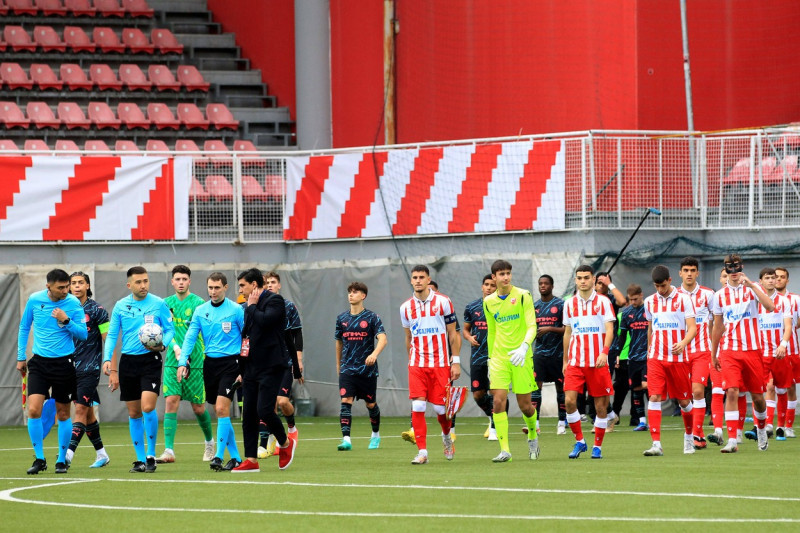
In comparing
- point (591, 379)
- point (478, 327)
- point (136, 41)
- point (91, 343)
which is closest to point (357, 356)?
point (478, 327)

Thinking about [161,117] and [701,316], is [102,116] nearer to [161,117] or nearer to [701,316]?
[161,117]

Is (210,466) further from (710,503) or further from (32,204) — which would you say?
(32,204)

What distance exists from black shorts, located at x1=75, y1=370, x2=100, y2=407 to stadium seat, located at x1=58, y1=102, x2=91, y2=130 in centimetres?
1498

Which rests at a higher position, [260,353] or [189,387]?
[260,353]

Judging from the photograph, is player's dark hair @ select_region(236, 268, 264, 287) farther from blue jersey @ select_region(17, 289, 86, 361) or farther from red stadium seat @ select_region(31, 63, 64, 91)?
red stadium seat @ select_region(31, 63, 64, 91)

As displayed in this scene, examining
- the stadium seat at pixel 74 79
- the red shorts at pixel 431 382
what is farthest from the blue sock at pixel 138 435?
the stadium seat at pixel 74 79

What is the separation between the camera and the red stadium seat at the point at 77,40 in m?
31.2

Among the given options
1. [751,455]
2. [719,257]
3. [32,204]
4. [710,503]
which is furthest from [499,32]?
[710,503]

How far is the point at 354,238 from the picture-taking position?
24.6 metres

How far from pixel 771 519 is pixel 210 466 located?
257 inches

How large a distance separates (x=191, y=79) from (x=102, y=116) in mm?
3137

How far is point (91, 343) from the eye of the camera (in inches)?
591

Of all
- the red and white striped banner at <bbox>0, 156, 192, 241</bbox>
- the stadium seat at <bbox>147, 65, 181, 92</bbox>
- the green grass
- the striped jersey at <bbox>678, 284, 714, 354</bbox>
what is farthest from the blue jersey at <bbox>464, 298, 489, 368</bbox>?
the stadium seat at <bbox>147, 65, 181, 92</bbox>

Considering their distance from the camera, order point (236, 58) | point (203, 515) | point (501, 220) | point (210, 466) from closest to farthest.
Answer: point (203, 515) → point (210, 466) → point (501, 220) → point (236, 58)
